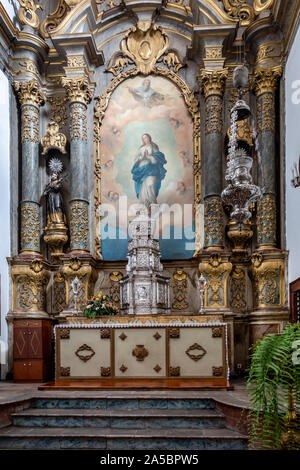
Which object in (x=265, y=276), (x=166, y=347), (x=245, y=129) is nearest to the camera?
(x=166, y=347)

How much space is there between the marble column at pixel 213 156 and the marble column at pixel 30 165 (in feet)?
12.6

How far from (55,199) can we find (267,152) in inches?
193

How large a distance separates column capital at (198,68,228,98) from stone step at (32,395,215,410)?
684 cm

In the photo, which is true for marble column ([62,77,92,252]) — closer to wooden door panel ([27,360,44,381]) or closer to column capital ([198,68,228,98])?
wooden door panel ([27,360,44,381])

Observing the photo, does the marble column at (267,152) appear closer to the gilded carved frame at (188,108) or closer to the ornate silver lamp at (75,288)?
the gilded carved frame at (188,108)

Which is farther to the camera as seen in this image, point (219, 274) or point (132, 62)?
point (132, 62)

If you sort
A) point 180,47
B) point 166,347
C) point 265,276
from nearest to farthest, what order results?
point 166,347 → point 265,276 → point 180,47

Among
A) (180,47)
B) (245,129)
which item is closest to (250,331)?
(245,129)

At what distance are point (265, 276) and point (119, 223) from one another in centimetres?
352

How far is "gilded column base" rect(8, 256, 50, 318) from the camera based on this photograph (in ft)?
33.1

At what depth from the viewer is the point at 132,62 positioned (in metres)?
11.3

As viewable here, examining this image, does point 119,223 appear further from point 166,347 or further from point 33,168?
point 166,347

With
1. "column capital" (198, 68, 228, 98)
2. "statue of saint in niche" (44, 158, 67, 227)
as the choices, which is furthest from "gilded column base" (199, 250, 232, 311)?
"column capital" (198, 68, 228, 98)

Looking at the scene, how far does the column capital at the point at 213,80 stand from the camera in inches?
413
